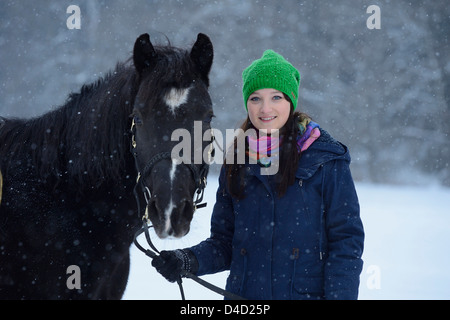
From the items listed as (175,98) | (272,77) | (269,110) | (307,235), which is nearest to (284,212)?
(307,235)

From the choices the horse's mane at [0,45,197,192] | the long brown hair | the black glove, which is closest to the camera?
the long brown hair

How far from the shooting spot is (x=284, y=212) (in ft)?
6.31

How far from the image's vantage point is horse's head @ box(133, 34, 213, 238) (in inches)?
77.6

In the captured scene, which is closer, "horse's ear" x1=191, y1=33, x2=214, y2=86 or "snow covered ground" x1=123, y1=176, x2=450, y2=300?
"horse's ear" x1=191, y1=33, x2=214, y2=86

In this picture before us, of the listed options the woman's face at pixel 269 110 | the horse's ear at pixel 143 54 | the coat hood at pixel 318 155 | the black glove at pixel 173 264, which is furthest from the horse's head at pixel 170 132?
the coat hood at pixel 318 155

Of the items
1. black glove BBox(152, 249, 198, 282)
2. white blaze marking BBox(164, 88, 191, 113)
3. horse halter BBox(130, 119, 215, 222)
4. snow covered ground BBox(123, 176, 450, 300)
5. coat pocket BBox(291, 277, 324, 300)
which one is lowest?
snow covered ground BBox(123, 176, 450, 300)

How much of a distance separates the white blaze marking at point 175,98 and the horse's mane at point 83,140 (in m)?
0.28

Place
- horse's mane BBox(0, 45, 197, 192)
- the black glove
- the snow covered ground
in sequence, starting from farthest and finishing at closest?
the snow covered ground
horse's mane BBox(0, 45, 197, 192)
the black glove

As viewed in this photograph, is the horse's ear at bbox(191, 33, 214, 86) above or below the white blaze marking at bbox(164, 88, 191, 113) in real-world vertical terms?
above

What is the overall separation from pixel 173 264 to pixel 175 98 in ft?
2.66

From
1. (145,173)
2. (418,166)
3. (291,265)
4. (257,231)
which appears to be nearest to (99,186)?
(145,173)

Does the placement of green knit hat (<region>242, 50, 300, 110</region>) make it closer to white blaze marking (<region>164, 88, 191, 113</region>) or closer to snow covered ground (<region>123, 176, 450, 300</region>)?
white blaze marking (<region>164, 88, 191, 113</region>)

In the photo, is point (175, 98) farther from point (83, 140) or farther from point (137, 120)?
point (83, 140)

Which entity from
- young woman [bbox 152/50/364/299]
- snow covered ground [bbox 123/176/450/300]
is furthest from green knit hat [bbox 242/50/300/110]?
snow covered ground [bbox 123/176/450/300]
